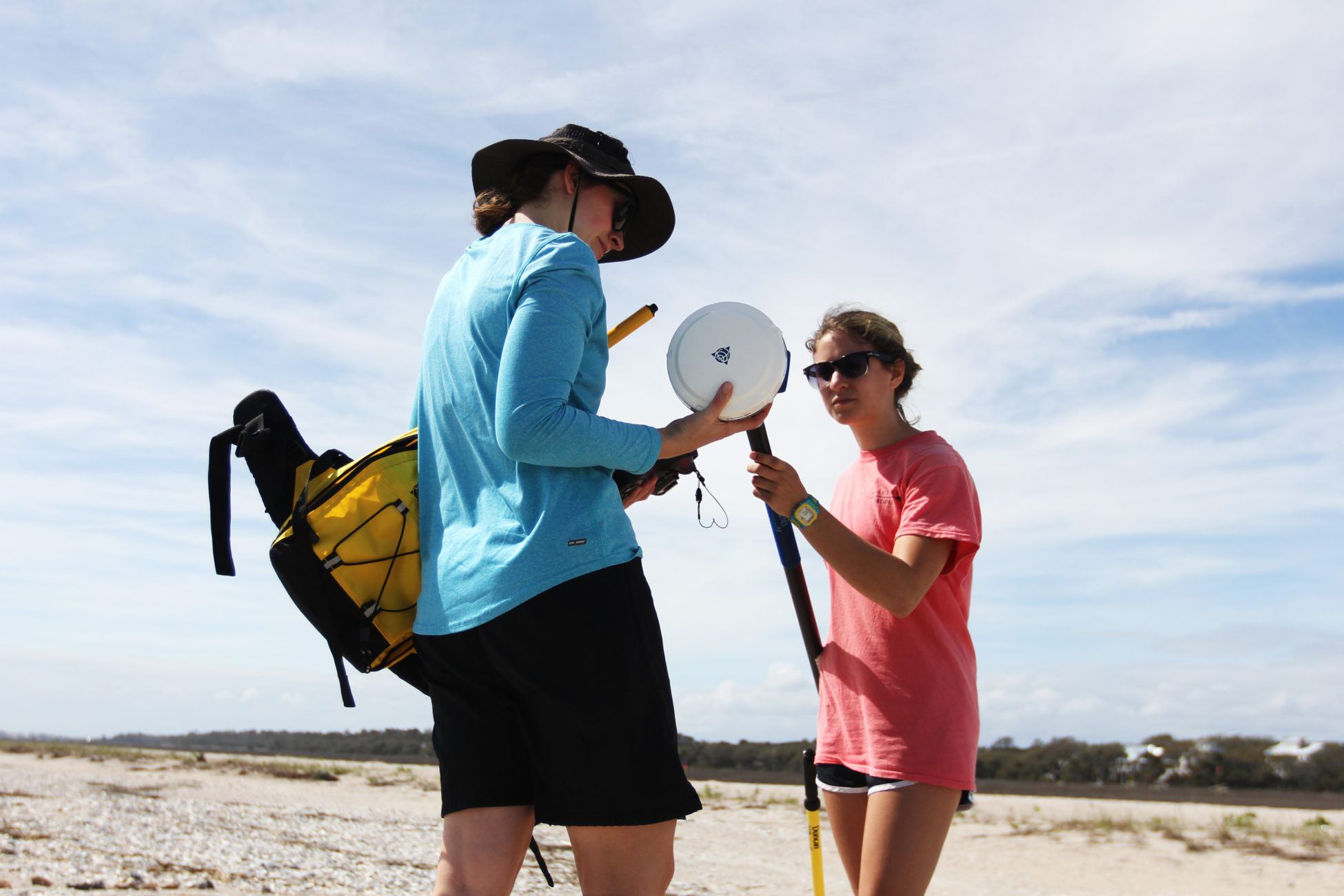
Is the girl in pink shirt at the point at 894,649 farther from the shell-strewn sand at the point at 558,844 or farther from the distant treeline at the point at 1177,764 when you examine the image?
the distant treeline at the point at 1177,764

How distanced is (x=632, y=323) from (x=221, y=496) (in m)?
1.17

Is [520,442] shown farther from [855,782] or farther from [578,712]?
Result: [855,782]

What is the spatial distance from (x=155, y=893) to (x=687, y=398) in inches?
229

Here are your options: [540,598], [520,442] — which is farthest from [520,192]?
[540,598]

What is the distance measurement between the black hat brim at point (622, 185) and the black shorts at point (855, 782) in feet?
5.50

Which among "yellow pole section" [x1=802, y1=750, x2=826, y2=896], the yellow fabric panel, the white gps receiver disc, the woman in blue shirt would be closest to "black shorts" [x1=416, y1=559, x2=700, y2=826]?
the woman in blue shirt

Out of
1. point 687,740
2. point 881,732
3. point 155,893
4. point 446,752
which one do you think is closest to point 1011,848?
point 155,893

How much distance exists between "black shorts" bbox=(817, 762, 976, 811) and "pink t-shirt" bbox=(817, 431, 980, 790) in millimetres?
25

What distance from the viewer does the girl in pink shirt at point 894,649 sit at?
8.47 feet

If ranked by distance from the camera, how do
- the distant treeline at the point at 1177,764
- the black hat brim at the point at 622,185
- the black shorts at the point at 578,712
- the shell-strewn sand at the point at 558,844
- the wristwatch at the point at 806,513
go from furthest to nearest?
the distant treeline at the point at 1177,764, the shell-strewn sand at the point at 558,844, the wristwatch at the point at 806,513, the black hat brim at the point at 622,185, the black shorts at the point at 578,712

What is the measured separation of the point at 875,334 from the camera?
320 cm

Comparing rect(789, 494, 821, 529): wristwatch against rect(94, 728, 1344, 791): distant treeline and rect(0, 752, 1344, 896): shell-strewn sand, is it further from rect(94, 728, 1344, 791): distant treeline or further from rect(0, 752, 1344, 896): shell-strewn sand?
rect(94, 728, 1344, 791): distant treeline

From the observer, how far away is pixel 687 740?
121 ft


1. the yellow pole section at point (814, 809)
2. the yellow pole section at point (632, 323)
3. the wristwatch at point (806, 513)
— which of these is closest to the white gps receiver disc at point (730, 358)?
the yellow pole section at point (632, 323)
